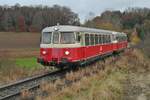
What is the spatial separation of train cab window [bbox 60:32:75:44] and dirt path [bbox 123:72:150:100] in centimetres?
423

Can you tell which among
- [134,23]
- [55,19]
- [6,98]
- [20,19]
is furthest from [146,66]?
[134,23]

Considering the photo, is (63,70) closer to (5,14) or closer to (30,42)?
(30,42)

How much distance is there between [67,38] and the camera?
20.5 meters

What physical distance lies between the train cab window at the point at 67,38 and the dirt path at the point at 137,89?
4.23m

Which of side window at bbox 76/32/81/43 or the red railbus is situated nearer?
the red railbus

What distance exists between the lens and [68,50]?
2014 centimetres

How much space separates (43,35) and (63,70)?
2781 mm

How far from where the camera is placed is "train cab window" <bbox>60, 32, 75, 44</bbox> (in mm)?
20344

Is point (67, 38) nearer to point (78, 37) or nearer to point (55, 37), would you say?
point (78, 37)

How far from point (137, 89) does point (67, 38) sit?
22.6ft

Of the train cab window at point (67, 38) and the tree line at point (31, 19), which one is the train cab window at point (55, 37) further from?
the tree line at point (31, 19)

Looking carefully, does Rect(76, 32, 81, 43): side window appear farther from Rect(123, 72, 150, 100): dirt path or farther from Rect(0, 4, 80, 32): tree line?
Rect(0, 4, 80, 32): tree line

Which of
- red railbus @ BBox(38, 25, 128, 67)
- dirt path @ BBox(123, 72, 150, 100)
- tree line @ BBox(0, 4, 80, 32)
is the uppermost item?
red railbus @ BBox(38, 25, 128, 67)

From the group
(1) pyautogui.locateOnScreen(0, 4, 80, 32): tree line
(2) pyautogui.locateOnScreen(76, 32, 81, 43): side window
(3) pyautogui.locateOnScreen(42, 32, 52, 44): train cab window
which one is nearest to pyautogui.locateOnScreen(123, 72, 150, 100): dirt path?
(2) pyautogui.locateOnScreen(76, 32, 81, 43): side window
